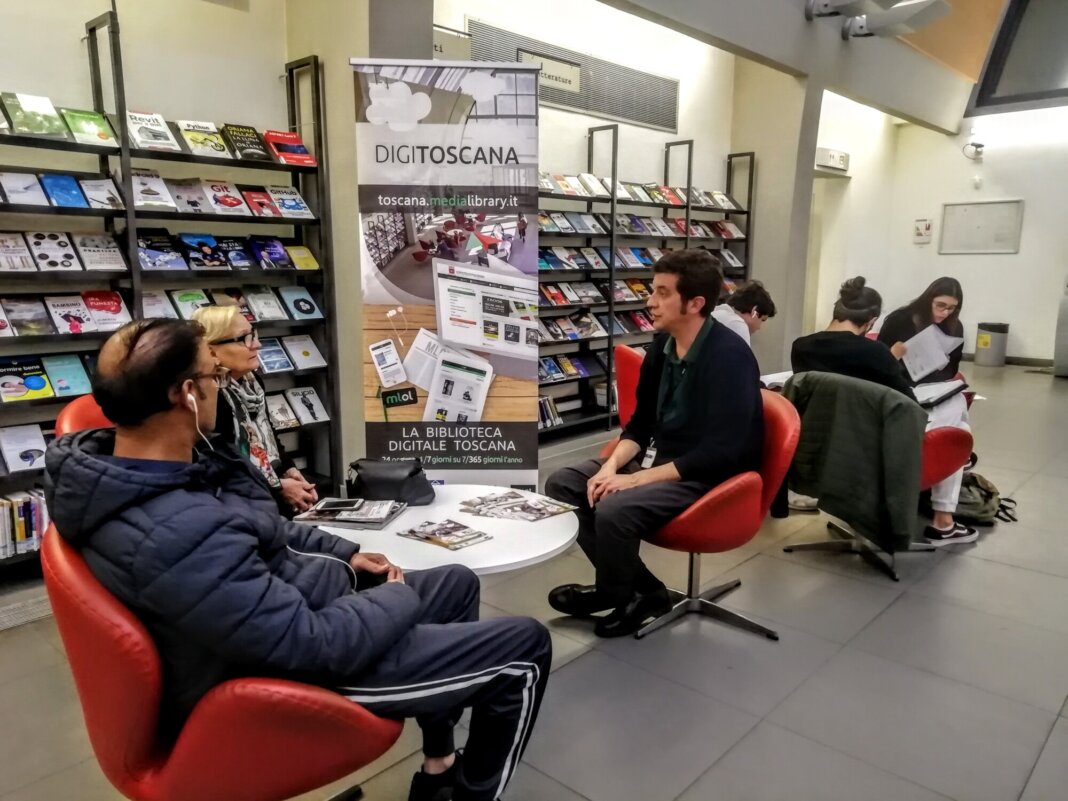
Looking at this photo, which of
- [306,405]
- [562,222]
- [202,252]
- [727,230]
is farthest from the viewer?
[727,230]

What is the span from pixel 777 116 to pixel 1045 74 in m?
4.75

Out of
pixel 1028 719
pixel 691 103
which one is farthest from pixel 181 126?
pixel 691 103

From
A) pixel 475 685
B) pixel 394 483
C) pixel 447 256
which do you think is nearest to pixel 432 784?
pixel 475 685

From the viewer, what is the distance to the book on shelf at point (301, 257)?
13.3 ft

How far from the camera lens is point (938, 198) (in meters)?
10.3

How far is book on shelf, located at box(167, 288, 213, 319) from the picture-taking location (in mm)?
3715

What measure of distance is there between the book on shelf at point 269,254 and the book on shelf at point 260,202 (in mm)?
191

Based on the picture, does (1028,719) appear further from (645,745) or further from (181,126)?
(181,126)

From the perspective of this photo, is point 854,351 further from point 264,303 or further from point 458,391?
point 264,303

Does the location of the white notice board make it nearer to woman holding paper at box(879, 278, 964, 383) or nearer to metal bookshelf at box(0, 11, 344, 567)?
woman holding paper at box(879, 278, 964, 383)

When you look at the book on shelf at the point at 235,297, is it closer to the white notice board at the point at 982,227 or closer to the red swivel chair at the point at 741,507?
the red swivel chair at the point at 741,507

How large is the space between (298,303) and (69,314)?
3.62ft

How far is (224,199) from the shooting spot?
3744 mm

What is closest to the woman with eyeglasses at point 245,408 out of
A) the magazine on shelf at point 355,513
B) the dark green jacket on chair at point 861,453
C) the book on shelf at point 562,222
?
the magazine on shelf at point 355,513
